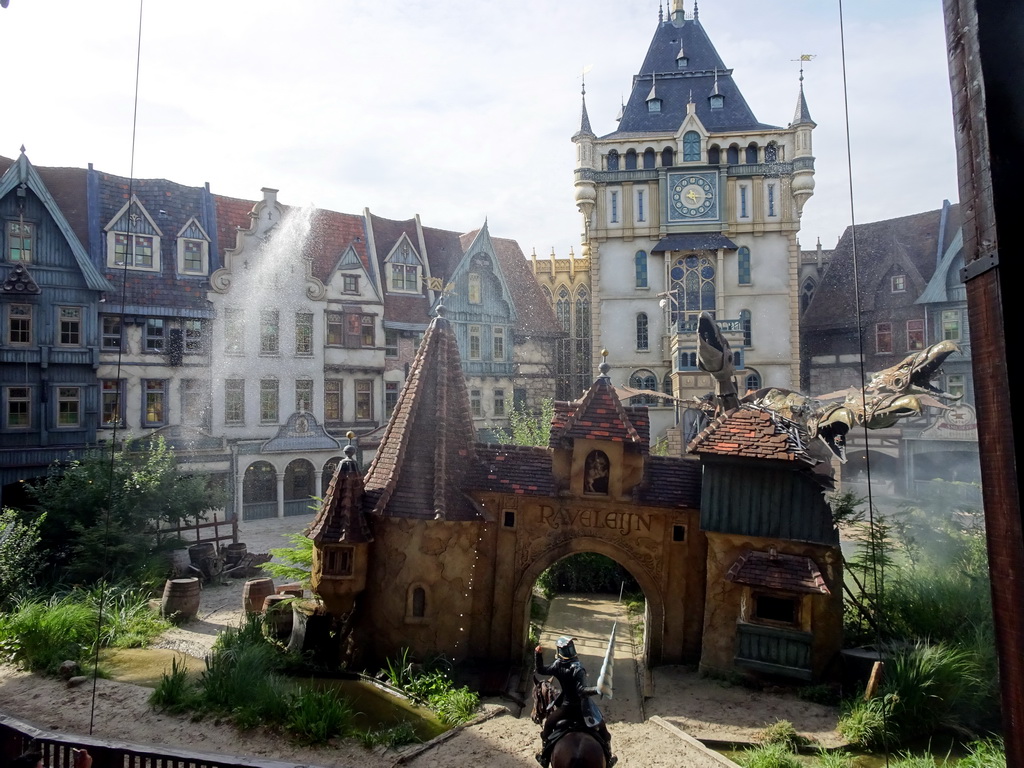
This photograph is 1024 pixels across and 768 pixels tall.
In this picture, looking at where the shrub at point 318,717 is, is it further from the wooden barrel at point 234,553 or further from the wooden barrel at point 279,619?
the wooden barrel at point 234,553

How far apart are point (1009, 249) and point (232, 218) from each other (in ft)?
94.9

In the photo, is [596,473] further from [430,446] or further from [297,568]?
[297,568]

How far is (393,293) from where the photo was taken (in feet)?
102

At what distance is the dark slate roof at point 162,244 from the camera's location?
25.0m

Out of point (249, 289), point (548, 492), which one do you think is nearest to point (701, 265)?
point (249, 289)

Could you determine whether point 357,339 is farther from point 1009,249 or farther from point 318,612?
point 1009,249

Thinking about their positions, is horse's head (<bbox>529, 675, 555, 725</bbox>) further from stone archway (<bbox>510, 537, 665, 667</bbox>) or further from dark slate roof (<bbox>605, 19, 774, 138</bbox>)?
dark slate roof (<bbox>605, 19, 774, 138</bbox>)

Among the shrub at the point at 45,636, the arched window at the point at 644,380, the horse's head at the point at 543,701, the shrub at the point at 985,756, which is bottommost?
the shrub at the point at 985,756

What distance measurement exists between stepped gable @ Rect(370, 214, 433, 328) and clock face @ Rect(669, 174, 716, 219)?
12994 millimetres

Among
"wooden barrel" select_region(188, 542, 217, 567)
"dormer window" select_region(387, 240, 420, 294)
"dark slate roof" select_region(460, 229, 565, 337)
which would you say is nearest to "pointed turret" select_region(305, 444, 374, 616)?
"wooden barrel" select_region(188, 542, 217, 567)

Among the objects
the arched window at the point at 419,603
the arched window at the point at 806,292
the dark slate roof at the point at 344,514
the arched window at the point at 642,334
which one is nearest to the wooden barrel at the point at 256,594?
the dark slate roof at the point at 344,514

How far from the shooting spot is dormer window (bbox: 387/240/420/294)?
31094 millimetres

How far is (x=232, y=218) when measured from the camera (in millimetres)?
28344

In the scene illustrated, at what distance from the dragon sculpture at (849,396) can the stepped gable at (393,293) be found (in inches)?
692
